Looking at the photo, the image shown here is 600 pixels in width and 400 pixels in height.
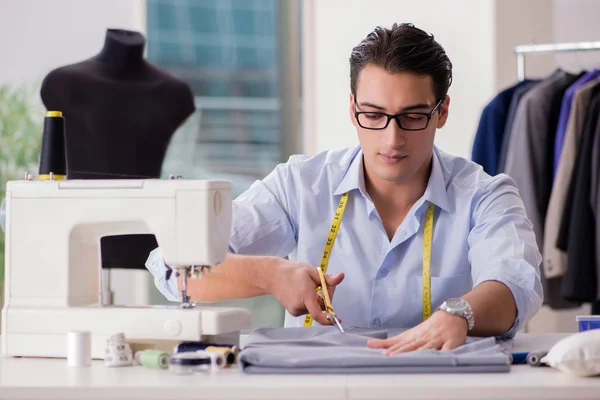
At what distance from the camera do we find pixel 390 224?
2400mm

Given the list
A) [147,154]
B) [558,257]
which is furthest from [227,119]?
[558,257]

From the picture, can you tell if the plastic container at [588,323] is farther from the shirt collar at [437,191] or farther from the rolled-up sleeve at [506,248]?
the shirt collar at [437,191]

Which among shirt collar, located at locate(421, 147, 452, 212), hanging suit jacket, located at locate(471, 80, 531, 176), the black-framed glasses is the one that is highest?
hanging suit jacket, located at locate(471, 80, 531, 176)

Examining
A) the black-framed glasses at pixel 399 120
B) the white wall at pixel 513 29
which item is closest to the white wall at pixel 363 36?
the white wall at pixel 513 29

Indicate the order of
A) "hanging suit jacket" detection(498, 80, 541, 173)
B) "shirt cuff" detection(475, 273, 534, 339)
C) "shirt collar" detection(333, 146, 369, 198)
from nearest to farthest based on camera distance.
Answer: "shirt cuff" detection(475, 273, 534, 339) < "shirt collar" detection(333, 146, 369, 198) < "hanging suit jacket" detection(498, 80, 541, 173)

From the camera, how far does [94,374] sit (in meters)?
1.66

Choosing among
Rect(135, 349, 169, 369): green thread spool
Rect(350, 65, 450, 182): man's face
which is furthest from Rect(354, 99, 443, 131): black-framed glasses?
Rect(135, 349, 169, 369): green thread spool

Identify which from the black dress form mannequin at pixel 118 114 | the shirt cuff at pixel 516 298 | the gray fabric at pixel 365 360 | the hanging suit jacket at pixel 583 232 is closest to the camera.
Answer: the gray fabric at pixel 365 360

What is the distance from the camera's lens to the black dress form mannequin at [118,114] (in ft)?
11.5

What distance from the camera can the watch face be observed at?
1.82m

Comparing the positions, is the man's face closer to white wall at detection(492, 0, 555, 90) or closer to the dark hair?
the dark hair

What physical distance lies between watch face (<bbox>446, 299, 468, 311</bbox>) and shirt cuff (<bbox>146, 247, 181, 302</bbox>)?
60 centimetres

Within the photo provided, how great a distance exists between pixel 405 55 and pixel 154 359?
0.95 m

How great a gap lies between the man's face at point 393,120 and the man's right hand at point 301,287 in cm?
38
